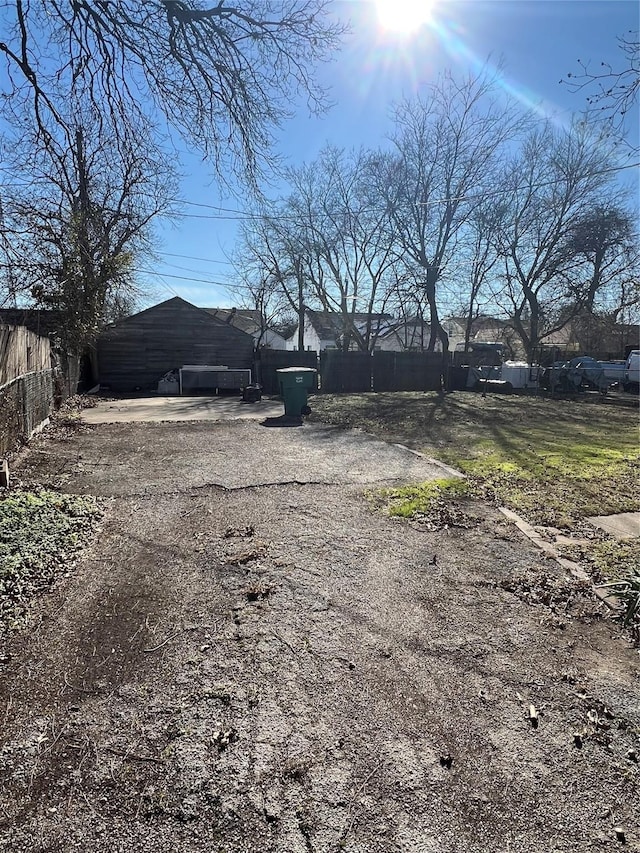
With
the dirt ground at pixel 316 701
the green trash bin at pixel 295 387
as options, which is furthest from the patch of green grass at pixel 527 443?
the dirt ground at pixel 316 701

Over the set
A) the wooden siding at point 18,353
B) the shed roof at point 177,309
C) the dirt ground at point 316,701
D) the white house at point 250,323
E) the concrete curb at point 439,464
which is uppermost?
the white house at point 250,323

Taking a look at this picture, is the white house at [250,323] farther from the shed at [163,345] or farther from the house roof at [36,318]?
the house roof at [36,318]

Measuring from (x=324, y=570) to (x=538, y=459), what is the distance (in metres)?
5.15

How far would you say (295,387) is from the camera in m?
11.7

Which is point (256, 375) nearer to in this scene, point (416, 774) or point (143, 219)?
point (143, 219)

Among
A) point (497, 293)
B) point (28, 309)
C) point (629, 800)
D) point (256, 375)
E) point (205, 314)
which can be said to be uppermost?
point (497, 293)

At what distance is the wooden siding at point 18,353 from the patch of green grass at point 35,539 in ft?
6.33

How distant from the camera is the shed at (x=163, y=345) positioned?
21.1 m

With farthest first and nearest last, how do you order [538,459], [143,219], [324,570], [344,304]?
1. [344,304]
2. [143,219]
3. [538,459]
4. [324,570]

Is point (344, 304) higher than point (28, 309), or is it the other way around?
point (344, 304)

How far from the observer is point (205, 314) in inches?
860

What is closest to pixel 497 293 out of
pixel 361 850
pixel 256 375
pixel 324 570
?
pixel 256 375

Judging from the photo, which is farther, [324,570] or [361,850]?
[324,570]

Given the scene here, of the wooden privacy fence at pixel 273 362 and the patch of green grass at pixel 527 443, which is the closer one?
the patch of green grass at pixel 527 443
